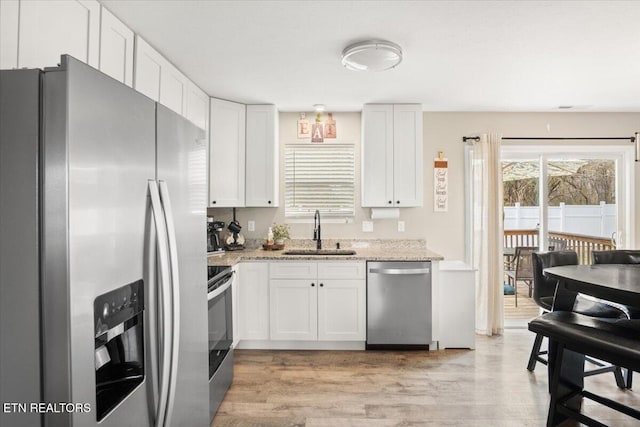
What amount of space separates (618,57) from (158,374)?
348 cm

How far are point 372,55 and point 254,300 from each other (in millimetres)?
2380

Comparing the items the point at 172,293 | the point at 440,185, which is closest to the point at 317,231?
the point at 440,185

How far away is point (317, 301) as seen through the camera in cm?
347

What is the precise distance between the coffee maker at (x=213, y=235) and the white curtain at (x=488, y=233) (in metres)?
2.76

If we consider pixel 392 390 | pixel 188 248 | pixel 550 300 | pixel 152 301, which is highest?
pixel 188 248

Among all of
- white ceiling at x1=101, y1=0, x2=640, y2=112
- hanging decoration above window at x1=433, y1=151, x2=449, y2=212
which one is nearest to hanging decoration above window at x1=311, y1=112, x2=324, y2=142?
white ceiling at x1=101, y1=0, x2=640, y2=112

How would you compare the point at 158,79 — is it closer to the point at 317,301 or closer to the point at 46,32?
the point at 46,32

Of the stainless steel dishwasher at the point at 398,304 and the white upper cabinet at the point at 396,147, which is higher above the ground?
the white upper cabinet at the point at 396,147

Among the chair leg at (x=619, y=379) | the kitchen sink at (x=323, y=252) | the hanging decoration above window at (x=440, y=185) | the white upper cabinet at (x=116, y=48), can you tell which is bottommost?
the chair leg at (x=619, y=379)

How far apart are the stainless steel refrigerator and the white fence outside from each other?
4074 mm

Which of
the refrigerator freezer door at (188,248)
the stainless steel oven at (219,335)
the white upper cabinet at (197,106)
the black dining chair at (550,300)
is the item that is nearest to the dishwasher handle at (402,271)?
the black dining chair at (550,300)

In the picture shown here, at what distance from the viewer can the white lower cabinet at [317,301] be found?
11.3ft

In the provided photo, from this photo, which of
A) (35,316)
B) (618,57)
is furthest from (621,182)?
(35,316)

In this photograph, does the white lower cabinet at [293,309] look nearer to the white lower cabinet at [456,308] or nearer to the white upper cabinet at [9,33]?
the white lower cabinet at [456,308]
